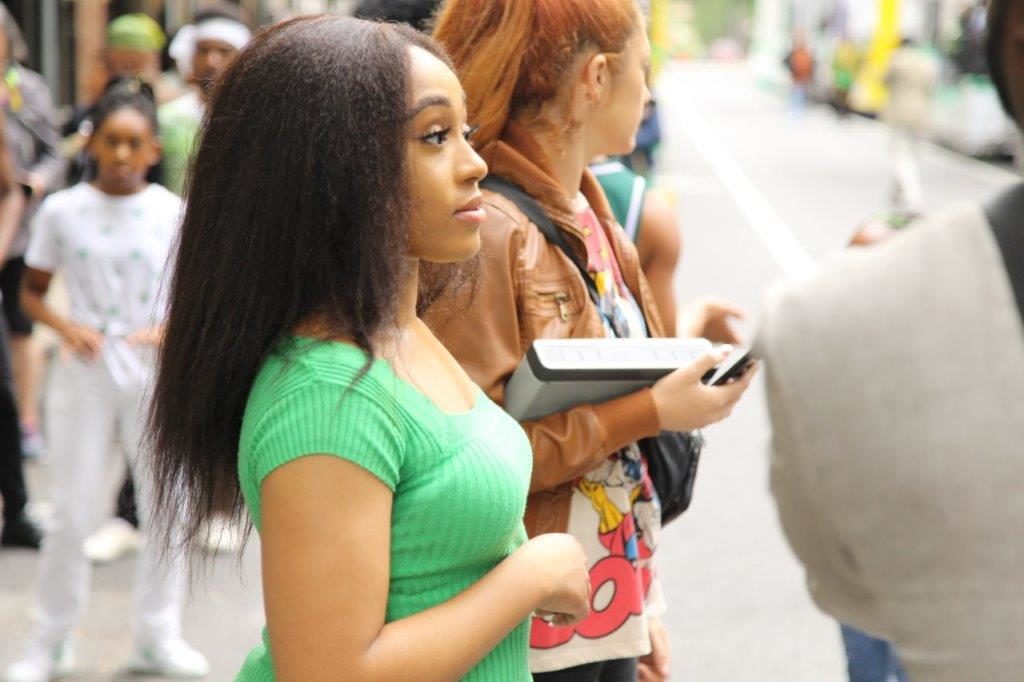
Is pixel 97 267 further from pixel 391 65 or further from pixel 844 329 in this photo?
pixel 844 329

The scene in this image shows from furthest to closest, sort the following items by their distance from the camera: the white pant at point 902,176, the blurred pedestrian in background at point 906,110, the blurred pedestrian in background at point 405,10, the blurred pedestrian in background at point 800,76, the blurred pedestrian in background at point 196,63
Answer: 1. the blurred pedestrian in background at point 800,76
2. the blurred pedestrian in background at point 906,110
3. the white pant at point 902,176
4. the blurred pedestrian in background at point 196,63
5. the blurred pedestrian in background at point 405,10

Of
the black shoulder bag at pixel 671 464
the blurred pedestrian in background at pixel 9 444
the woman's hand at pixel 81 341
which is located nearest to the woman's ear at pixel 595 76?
the black shoulder bag at pixel 671 464

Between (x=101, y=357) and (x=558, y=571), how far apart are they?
10.2ft

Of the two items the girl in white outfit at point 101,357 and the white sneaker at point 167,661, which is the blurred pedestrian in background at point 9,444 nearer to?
the girl in white outfit at point 101,357

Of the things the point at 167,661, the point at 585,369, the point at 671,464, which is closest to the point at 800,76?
the point at 167,661

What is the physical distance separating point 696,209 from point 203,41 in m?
12.6

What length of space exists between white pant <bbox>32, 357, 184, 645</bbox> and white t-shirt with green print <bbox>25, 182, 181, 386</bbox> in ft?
0.29

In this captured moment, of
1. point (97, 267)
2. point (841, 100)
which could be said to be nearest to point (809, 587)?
point (97, 267)

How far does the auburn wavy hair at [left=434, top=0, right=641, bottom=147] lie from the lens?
2547 millimetres

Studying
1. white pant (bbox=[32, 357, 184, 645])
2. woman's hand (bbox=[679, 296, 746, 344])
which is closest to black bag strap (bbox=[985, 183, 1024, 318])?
woman's hand (bbox=[679, 296, 746, 344])

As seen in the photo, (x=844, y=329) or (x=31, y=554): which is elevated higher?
(x=844, y=329)

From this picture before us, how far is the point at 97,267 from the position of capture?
187 inches

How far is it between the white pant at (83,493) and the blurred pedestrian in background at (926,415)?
3589mm

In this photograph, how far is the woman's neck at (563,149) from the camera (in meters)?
2.65
